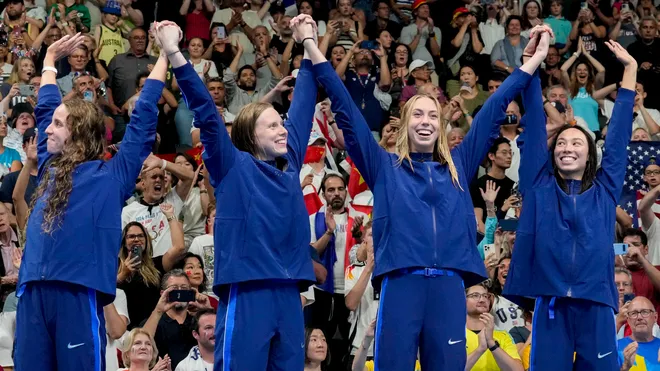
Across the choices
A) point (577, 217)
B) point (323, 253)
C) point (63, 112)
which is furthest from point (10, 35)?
point (577, 217)

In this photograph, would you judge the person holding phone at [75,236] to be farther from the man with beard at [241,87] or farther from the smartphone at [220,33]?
the smartphone at [220,33]

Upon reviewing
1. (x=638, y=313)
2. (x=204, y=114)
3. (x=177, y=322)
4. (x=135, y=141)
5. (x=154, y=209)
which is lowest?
(x=638, y=313)

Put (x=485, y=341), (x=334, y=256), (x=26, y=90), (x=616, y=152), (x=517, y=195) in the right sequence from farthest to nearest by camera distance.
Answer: (x=26, y=90) → (x=517, y=195) → (x=334, y=256) → (x=485, y=341) → (x=616, y=152)

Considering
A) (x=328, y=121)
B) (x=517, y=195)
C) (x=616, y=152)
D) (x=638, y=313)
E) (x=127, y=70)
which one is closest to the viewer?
(x=616, y=152)

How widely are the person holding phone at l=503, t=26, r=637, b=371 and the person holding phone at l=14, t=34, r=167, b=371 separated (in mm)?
2028

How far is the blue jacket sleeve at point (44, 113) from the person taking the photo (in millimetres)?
6348

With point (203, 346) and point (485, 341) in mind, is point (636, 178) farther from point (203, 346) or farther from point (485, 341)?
point (203, 346)

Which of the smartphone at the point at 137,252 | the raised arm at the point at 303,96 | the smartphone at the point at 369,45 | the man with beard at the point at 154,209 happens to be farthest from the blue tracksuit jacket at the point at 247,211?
the smartphone at the point at 369,45

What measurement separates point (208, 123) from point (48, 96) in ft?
3.02

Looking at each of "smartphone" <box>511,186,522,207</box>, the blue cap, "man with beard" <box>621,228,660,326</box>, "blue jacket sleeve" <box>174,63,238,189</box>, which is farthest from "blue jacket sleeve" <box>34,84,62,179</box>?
the blue cap

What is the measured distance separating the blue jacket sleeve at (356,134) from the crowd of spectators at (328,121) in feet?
1.24

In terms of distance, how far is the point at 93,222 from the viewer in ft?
19.6

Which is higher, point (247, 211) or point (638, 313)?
point (247, 211)

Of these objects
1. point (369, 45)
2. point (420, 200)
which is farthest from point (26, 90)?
point (420, 200)
